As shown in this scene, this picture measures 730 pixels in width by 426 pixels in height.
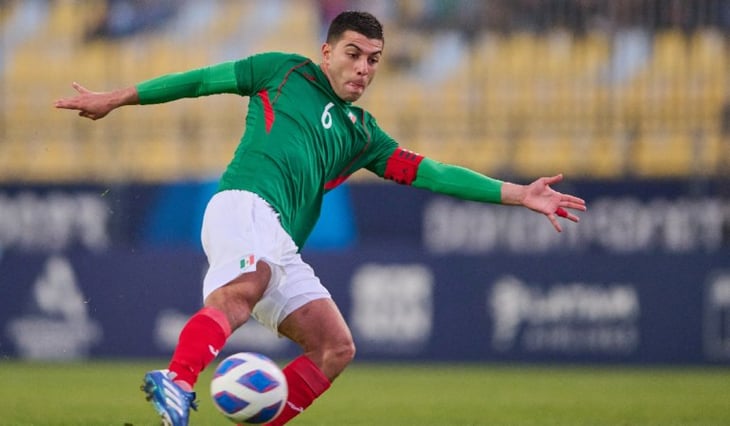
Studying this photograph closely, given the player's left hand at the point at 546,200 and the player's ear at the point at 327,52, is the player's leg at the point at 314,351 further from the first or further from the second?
the player's ear at the point at 327,52

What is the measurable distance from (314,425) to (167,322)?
6052mm

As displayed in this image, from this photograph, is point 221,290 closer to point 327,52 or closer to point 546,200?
point 327,52

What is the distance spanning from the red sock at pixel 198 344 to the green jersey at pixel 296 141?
0.69 m

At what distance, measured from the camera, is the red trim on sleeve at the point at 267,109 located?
6246mm

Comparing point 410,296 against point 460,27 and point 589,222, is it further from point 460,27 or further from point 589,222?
point 460,27

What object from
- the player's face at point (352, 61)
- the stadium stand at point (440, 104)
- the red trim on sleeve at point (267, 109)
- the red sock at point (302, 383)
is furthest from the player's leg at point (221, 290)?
the stadium stand at point (440, 104)

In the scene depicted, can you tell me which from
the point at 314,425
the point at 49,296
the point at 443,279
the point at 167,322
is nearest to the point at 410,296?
the point at 443,279

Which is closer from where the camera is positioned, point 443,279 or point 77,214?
point 443,279

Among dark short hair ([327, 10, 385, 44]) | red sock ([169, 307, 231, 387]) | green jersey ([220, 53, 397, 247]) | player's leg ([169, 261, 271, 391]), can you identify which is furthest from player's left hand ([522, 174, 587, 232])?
red sock ([169, 307, 231, 387])

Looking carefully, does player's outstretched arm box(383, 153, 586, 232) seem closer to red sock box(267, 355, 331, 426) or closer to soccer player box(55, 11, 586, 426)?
soccer player box(55, 11, 586, 426)

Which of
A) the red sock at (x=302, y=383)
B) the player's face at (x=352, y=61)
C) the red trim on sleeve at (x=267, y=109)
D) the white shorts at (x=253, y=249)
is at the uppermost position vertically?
the player's face at (x=352, y=61)

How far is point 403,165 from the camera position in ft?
22.2

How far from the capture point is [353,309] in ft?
→ 45.9

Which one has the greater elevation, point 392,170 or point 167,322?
point 392,170
